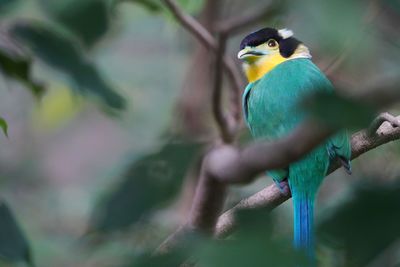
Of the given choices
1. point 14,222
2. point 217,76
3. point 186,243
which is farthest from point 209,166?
point 217,76

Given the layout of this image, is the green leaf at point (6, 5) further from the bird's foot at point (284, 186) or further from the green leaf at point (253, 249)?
the green leaf at point (253, 249)

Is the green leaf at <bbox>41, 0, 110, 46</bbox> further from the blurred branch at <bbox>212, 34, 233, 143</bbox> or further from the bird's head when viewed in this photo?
the bird's head

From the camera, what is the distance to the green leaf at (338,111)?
0.59m

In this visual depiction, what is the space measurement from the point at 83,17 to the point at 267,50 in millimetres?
1316

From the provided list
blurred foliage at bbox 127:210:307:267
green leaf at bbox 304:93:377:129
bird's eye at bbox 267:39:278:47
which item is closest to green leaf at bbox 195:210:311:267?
blurred foliage at bbox 127:210:307:267

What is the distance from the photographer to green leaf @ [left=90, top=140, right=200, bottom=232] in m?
1.02

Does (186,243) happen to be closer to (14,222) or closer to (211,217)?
(211,217)

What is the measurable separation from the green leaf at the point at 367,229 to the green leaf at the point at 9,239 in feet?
2.43

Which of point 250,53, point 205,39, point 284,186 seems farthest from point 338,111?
point 250,53

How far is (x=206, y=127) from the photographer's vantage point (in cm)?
383

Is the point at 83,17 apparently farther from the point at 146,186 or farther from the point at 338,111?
the point at 338,111

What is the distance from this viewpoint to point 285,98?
8.56 feet

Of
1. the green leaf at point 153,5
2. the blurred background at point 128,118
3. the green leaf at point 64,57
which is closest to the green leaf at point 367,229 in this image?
the blurred background at point 128,118

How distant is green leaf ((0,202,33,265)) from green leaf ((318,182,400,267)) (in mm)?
739
